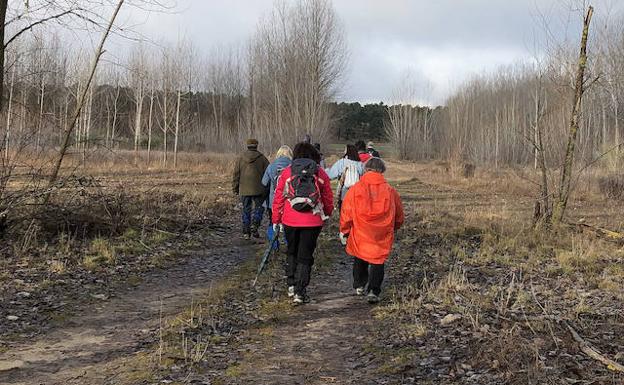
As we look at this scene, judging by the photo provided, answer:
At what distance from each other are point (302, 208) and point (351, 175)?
3339 mm

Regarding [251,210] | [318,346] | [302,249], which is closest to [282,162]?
[251,210]

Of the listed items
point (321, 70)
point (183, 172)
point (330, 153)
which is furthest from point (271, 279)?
point (330, 153)

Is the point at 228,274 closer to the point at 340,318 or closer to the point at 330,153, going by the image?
the point at 340,318

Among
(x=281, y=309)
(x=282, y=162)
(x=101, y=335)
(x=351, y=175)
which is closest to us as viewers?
(x=101, y=335)

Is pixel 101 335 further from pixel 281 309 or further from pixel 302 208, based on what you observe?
pixel 302 208

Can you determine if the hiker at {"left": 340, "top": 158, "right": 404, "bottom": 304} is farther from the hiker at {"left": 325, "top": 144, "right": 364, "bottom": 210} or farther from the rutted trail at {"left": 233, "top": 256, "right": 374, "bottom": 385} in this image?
the hiker at {"left": 325, "top": 144, "right": 364, "bottom": 210}

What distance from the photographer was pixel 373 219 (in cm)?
595

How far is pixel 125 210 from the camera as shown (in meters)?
9.88

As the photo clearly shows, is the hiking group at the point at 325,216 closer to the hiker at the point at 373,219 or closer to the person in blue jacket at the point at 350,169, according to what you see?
the hiker at the point at 373,219

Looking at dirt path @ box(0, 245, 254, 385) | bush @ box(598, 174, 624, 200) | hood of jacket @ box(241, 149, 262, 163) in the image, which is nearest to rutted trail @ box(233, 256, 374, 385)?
dirt path @ box(0, 245, 254, 385)

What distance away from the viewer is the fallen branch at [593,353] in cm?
373

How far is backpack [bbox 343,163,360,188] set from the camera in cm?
909

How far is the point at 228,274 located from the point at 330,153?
36.1 meters

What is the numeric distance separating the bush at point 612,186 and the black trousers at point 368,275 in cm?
1768
